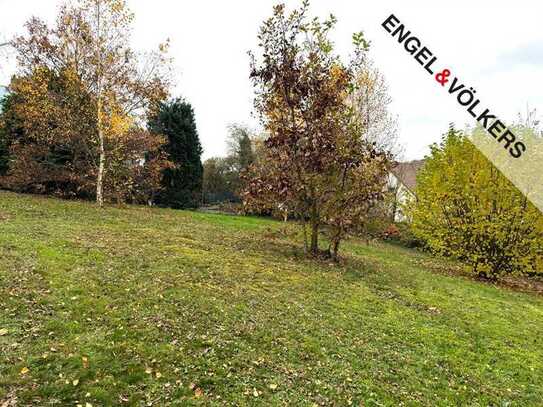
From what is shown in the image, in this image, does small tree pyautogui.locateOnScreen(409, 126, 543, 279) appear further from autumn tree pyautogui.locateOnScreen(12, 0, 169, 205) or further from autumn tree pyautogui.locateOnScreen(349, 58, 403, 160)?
autumn tree pyautogui.locateOnScreen(12, 0, 169, 205)

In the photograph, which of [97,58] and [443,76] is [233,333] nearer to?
[443,76]

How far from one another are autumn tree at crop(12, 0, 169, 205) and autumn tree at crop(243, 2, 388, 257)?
22.9ft

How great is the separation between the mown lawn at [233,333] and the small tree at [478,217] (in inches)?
108

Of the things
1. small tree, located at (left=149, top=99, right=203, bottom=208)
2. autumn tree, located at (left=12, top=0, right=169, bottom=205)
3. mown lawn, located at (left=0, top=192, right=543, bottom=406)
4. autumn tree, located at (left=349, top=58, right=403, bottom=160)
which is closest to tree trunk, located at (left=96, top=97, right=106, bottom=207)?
autumn tree, located at (left=12, top=0, right=169, bottom=205)

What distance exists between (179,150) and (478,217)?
16.7 m

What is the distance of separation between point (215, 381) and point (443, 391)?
2.57 metres

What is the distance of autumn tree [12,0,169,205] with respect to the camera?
14727mm

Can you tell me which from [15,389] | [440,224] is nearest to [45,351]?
[15,389]

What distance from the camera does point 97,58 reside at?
582 inches

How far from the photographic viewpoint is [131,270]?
23.5ft

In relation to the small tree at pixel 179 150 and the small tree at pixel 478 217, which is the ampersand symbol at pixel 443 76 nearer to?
the small tree at pixel 478 217

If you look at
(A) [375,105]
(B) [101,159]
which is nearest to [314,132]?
(B) [101,159]

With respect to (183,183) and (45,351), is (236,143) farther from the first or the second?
(45,351)

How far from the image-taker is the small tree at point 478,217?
456 inches
